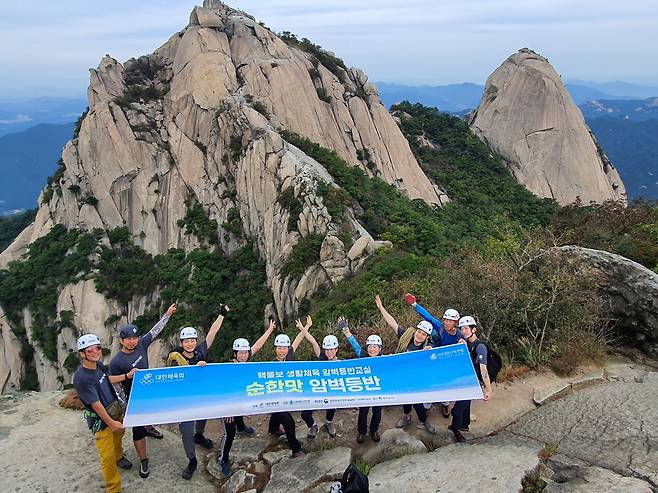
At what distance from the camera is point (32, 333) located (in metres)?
34.0

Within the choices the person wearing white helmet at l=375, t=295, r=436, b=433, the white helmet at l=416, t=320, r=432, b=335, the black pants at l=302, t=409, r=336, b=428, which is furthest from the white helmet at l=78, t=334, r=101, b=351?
the white helmet at l=416, t=320, r=432, b=335

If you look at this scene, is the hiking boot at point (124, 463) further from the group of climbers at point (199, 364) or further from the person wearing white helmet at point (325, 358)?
the person wearing white helmet at point (325, 358)

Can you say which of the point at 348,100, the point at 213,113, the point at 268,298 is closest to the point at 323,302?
the point at 268,298

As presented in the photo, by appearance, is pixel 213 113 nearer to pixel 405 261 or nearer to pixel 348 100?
pixel 348 100

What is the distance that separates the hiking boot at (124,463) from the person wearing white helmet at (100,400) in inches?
15.3

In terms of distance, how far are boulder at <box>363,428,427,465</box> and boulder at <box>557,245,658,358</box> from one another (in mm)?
5515

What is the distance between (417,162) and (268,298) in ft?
62.5

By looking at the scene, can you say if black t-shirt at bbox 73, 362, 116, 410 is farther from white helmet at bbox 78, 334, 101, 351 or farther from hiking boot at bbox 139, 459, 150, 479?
hiking boot at bbox 139, 459, 150, 479

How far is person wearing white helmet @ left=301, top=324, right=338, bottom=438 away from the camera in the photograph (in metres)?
7.48

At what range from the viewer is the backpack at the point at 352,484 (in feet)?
17.5

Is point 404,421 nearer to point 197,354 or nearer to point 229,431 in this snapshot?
point 229,431

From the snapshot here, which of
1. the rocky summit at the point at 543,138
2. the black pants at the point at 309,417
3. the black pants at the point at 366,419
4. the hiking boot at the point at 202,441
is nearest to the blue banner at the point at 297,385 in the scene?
the black pants at the point at 366,419

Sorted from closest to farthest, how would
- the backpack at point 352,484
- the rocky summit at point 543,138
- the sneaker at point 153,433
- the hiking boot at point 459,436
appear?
1. the backpack at point 352,484
2. the hiking boot at point 459,436
3. the sneaker at point 153,433
4. the rocky summit at point 543,138

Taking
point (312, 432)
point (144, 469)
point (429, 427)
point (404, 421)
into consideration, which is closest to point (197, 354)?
point (144, 469)
